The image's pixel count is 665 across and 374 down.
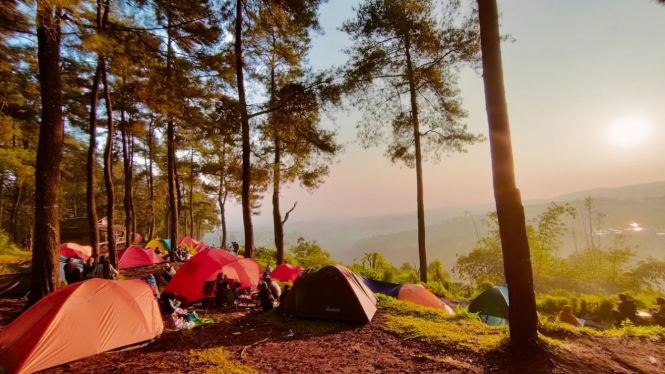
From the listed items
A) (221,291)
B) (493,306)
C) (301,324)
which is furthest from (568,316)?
(221,291)

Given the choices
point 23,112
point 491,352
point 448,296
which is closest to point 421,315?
point 491,352

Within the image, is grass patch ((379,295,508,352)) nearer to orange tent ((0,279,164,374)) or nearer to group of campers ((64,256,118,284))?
orange tent ((0,279,164,374))

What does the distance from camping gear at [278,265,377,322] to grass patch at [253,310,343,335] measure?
0.48 ft

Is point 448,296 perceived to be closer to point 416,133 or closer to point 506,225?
point 416,133

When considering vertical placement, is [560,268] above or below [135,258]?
below

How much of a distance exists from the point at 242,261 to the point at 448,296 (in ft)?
37.1

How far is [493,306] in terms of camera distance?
10.5m

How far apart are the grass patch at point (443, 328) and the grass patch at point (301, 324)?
1.20 metres

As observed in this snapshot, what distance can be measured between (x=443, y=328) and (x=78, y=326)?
21.0ft

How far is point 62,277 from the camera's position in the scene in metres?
10.5

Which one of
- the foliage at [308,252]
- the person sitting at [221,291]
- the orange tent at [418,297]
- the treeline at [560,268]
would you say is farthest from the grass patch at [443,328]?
the foliage at [308,252]

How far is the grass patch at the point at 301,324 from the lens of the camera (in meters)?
6.36

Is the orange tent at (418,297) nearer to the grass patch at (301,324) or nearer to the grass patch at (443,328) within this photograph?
the grass patch at (443,328)

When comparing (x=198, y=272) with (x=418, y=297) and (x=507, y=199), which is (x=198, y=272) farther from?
(x=507, y=199)
